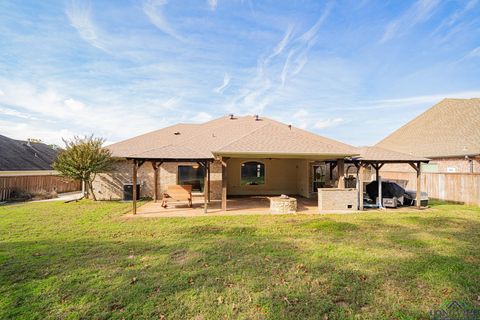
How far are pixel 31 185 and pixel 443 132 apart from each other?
97.5ft

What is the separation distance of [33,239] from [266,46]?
13.7m

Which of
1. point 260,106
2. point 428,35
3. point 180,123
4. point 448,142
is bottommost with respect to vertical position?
point 448,142

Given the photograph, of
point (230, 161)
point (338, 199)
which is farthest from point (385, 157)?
point (230, 161)

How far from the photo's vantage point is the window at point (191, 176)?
49.8 feet

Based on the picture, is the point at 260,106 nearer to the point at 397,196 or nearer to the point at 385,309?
the point at 397,196

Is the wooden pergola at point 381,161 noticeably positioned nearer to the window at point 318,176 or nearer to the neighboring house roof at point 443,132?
the window at point 318,176

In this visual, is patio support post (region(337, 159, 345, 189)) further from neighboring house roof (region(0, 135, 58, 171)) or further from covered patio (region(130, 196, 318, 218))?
neighboring house roof (region(0, 135, 58, 171))

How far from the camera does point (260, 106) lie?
21406 mm

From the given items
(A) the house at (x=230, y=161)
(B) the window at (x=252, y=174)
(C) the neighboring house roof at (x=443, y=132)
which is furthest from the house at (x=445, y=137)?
(B) the window at (x=252, y=174)

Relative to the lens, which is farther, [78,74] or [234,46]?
[234,46]

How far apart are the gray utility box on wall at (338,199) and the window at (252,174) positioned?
5.76 metres

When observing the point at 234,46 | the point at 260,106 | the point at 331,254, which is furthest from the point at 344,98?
the point at 331,254

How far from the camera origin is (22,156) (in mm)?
21156

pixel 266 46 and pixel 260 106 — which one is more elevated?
pixel 266 46
